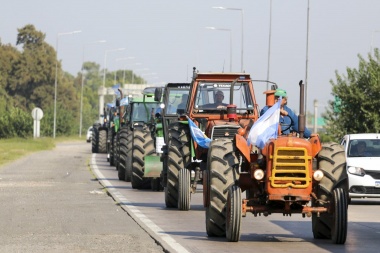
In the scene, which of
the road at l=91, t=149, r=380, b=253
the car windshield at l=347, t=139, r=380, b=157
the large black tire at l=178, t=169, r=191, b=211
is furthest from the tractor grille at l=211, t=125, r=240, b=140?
the car windshield at l=347, t=139, r=380, b=157

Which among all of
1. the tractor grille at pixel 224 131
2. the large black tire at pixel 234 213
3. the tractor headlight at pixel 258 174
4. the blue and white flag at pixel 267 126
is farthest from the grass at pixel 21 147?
the tractor headlight at pixel 258 174

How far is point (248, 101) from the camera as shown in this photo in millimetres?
24219

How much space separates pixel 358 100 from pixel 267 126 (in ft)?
113

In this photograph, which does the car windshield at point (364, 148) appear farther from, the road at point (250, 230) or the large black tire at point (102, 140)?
the large black tire at point (102, 140)

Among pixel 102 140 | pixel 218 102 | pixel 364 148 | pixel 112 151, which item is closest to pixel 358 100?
pixel 112 151

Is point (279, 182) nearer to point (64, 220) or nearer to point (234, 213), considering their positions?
point (234, 213)

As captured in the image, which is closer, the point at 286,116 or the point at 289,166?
the point at 289,166

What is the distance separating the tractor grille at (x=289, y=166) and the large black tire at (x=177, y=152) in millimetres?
7320

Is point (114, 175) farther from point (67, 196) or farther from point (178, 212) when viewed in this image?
point (178, 212)

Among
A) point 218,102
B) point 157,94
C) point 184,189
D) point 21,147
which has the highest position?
point 157,94

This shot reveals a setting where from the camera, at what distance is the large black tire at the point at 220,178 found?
16922 mm

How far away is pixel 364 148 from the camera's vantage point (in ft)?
94.1

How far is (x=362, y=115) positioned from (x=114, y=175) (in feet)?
47.0

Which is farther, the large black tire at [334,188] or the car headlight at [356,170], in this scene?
the car headlight at [356,170]
